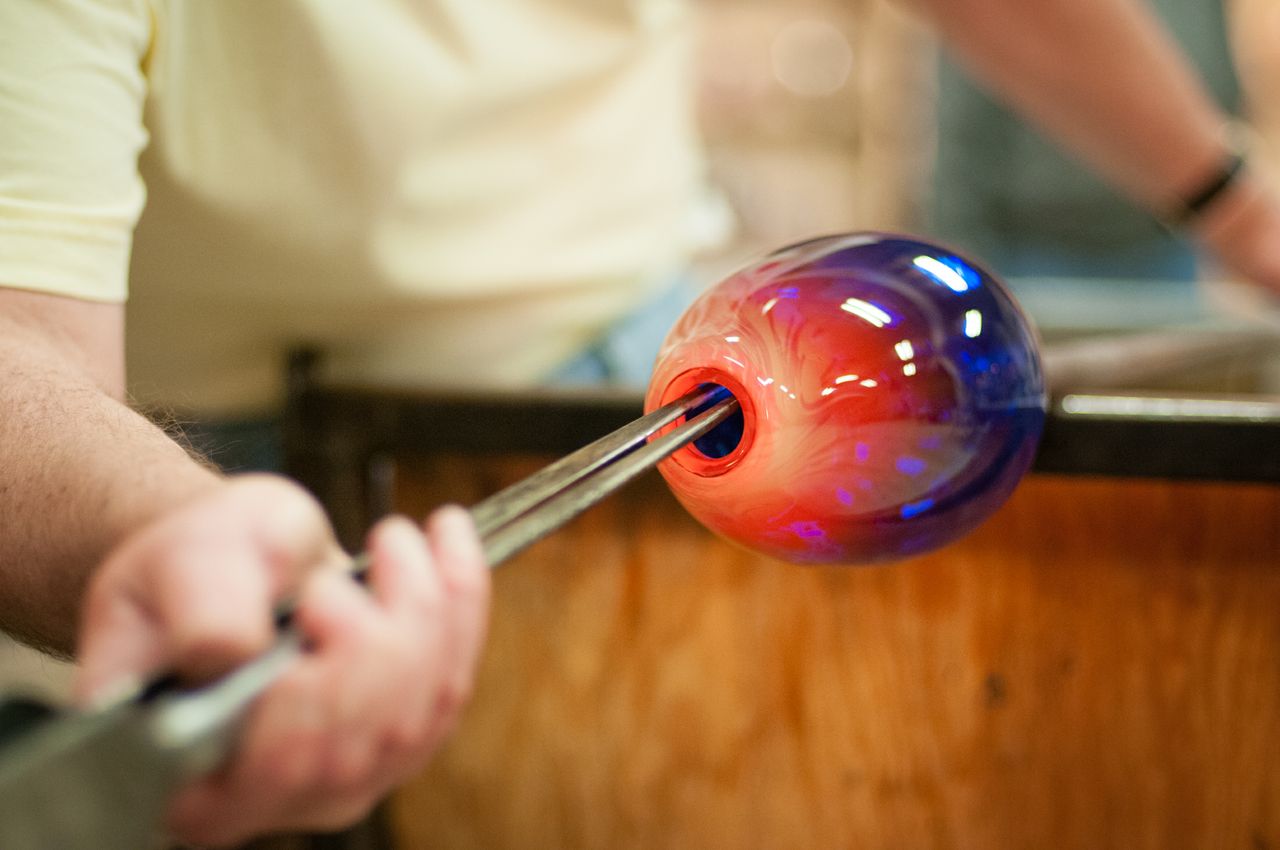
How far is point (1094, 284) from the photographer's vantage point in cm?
243

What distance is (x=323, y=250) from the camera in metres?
0.55

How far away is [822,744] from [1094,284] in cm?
219

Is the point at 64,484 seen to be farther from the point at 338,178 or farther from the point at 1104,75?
the point at 1104,75

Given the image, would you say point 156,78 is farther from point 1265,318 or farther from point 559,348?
point 1265,318

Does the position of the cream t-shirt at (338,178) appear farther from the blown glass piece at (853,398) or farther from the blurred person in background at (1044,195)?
the blurred person in background at (1044,195)

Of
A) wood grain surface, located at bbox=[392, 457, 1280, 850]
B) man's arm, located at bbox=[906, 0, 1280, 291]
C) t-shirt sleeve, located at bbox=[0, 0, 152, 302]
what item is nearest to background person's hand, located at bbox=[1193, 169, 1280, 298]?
man's arm, located at bbox=[906, 0, 1280, 291]

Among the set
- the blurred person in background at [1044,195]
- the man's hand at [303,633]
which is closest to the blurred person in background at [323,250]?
the man's hand at [303,633]

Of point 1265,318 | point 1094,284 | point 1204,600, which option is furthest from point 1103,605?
point 1094,284

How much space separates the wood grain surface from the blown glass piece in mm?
230

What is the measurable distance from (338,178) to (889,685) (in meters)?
0.39

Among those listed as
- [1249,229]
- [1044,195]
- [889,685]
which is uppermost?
[1249,229]

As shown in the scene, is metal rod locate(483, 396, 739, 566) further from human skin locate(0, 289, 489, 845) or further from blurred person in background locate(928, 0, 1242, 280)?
blurred person in background locate(928, 0, 1242, 280)

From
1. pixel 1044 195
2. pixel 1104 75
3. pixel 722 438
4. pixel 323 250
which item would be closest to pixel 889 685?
pixel 722 438

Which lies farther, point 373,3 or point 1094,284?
point 1094,284
